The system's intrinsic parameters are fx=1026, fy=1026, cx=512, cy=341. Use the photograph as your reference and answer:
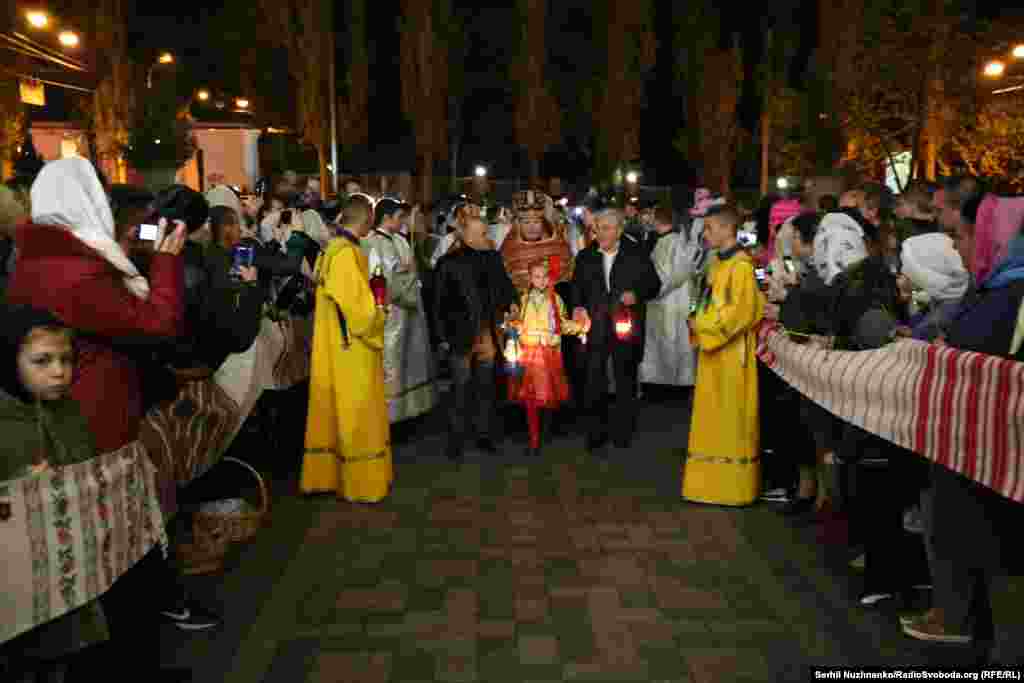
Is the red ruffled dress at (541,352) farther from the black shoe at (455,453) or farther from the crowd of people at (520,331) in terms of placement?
the black shoe at (455,453)

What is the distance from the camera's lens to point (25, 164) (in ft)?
39.3

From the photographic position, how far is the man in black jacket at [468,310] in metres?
8.65

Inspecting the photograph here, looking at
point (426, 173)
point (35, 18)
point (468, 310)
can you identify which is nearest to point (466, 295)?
point (468, 310)

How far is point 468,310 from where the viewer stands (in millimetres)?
8648

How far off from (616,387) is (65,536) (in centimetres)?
609

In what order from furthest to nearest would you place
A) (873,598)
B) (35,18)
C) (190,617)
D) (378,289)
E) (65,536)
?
(35,18) < (378,289) < (873,598) < (190,617) < (65,536)

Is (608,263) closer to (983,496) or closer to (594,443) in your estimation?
(594,443)

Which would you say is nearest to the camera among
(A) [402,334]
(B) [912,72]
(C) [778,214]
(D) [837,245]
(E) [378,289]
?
(D) [837,245]

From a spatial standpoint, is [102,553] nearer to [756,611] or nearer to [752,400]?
[756,611]

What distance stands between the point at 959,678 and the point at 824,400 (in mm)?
1757

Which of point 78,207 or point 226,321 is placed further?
point 226,321

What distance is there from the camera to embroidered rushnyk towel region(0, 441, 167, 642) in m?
3.29

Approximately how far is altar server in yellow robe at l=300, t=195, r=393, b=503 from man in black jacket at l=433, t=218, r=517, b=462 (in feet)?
4.45

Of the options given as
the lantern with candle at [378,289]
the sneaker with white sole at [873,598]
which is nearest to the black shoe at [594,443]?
the lantern with candle at [378,289]
